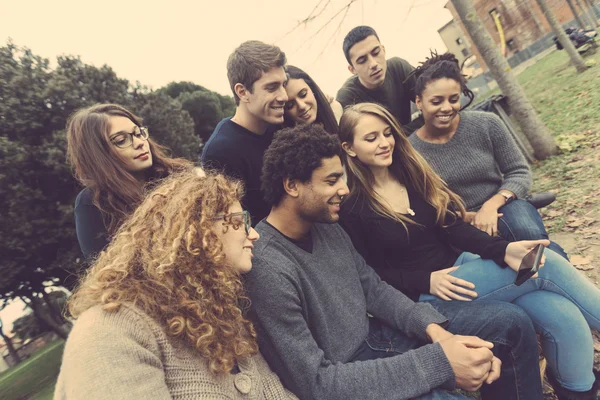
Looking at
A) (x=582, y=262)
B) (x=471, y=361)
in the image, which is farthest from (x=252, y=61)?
(x=582, y=262)

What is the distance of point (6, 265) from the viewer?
32.1 ft

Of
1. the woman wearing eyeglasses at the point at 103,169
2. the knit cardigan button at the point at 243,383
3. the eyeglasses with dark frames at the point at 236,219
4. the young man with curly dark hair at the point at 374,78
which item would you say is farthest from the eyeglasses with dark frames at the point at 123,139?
the young man with curly dark hair at the point at 374,78

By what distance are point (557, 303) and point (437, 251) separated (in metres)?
0.75

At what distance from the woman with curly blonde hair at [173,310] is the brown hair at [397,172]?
1199mm

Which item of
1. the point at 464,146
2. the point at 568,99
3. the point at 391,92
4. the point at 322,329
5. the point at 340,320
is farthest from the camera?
the point at 568,99

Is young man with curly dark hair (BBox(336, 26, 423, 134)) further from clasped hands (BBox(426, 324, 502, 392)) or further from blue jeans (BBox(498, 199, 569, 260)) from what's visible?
clasped hands (BBox(426, 324, 502, 392))

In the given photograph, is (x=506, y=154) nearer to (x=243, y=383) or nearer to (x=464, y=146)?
(x=464, y=146)

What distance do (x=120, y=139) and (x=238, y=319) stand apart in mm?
1917

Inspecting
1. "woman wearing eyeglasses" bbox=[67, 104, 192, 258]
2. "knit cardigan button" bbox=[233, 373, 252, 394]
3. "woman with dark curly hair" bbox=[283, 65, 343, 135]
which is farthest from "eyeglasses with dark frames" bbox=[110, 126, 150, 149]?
"knit cardigan button" bbox=[233, 373, 252, 394]

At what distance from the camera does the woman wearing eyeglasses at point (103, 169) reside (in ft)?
8.59

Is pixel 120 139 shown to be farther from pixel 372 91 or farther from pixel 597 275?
pixel 597 275

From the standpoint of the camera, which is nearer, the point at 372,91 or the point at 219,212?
the point at 219,212

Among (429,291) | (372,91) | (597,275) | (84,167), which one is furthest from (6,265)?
(597,275)

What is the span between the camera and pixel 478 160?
2.99 metres
